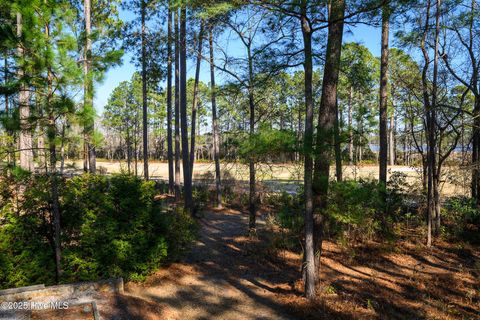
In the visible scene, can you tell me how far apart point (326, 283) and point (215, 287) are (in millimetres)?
2310

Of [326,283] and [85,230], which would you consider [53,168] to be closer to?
[85,230]

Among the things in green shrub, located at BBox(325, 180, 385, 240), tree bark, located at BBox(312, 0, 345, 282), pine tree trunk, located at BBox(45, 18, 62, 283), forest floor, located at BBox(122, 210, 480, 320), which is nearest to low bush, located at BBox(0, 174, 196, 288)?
pine tree trunk, located at BBox(45, 18, 62, 283)

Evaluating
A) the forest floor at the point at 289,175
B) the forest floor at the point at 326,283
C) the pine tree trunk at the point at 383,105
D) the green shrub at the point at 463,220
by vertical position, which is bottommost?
the forest floor at the point at 326,283

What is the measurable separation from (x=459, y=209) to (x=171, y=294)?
868cm

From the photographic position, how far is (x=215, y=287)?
650cm

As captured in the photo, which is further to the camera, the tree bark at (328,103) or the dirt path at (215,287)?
the tree bark at (328,103)

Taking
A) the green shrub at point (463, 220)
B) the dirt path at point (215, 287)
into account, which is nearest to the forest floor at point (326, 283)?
the dirt path at point (215, 287)

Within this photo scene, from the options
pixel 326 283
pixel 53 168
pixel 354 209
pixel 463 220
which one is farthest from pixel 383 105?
pixel 53 168

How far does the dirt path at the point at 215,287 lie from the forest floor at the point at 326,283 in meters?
0.02

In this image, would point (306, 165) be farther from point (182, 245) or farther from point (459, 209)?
point (459, 209)

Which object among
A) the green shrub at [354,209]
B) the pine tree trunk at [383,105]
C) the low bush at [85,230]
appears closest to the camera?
the low bush at [85,230]

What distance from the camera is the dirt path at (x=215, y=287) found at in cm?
556

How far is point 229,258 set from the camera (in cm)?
813

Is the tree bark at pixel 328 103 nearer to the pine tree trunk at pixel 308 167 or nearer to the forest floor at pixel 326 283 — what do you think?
the pine tree trunk at pixel 308 167
